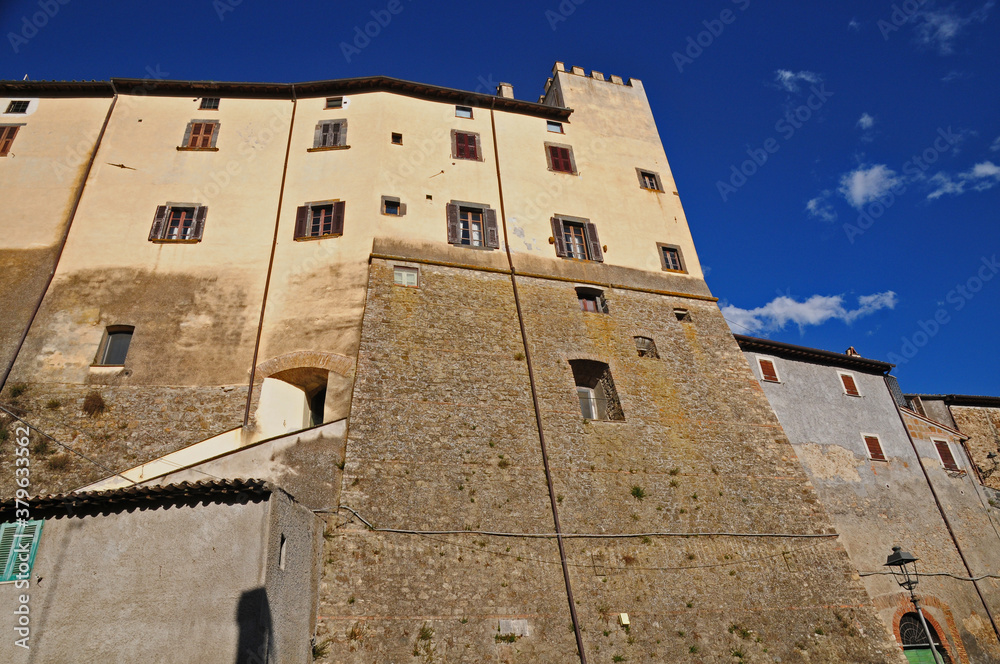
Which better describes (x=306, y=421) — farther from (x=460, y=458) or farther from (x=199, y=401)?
(x=460, y=458)

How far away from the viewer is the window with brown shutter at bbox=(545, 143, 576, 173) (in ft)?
63.6

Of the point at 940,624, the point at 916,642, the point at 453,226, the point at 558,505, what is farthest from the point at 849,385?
the point at 453,226

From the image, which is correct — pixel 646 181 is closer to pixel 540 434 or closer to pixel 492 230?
pixel 492 230

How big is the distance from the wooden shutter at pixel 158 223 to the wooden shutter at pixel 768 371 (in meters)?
16.8

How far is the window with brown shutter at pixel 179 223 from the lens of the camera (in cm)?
1557

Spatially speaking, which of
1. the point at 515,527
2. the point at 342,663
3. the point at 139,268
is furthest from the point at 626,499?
the point at 139,268

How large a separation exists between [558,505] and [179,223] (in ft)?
39.6

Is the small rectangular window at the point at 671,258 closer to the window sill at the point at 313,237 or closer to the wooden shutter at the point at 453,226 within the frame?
the wooden shutter at the point at 453,226

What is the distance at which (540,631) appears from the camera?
411 inches

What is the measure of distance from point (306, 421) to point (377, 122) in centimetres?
939

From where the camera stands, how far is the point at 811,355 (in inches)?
736

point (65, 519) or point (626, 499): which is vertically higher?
point (626, 499)

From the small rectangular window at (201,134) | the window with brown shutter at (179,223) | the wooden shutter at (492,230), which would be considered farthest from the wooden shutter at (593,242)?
the small rectangular window at (201,134)

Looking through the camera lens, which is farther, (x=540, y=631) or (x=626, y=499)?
(x=626, y=499)
